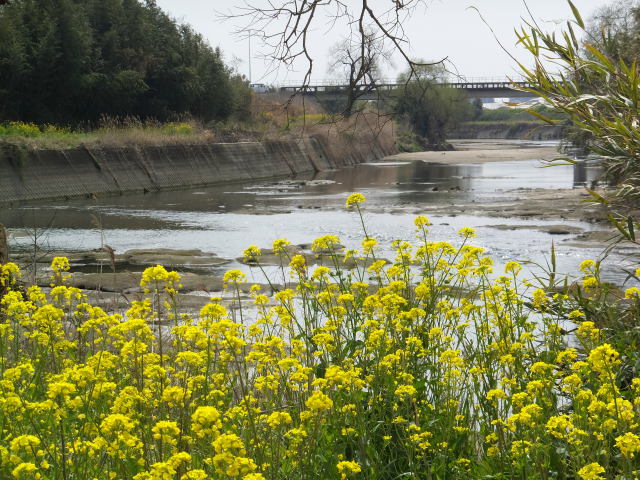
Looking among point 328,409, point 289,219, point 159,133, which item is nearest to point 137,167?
point 159,133

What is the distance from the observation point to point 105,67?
39281mm

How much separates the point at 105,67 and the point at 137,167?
925cm

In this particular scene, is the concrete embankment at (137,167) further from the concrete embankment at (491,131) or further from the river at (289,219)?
the concrete embankment at (491,131)

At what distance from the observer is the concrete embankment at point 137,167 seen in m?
26.9

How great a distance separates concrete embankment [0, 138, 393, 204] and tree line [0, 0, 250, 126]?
15.4 feet

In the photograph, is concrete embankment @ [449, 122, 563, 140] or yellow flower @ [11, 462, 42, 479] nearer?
yellow flower @ [11, 462, 42, 479]

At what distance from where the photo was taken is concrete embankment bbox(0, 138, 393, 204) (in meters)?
26.9

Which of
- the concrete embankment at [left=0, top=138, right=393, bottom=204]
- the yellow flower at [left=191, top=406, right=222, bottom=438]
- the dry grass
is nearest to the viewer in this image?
the yellow flower at [left=191, top=406, right=222, bottom=438]

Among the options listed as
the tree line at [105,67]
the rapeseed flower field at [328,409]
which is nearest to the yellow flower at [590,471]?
the rapeseed flower field at [328,409]

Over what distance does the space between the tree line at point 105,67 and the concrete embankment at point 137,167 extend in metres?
4.69

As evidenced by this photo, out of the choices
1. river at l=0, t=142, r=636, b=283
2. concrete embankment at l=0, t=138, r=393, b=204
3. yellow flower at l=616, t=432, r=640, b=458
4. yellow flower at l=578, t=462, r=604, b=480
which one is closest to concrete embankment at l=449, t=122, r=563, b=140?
concrete embankment at l=0, t=138, r=393, b=204

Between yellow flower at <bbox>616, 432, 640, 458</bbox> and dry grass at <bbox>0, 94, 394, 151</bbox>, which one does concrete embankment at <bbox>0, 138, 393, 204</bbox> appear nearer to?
dry grass at <bbox>0, 94, 394, 151</bbox>

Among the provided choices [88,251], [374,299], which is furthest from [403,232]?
[374,299]

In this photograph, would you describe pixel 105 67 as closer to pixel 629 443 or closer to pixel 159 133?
pixel 159 133
